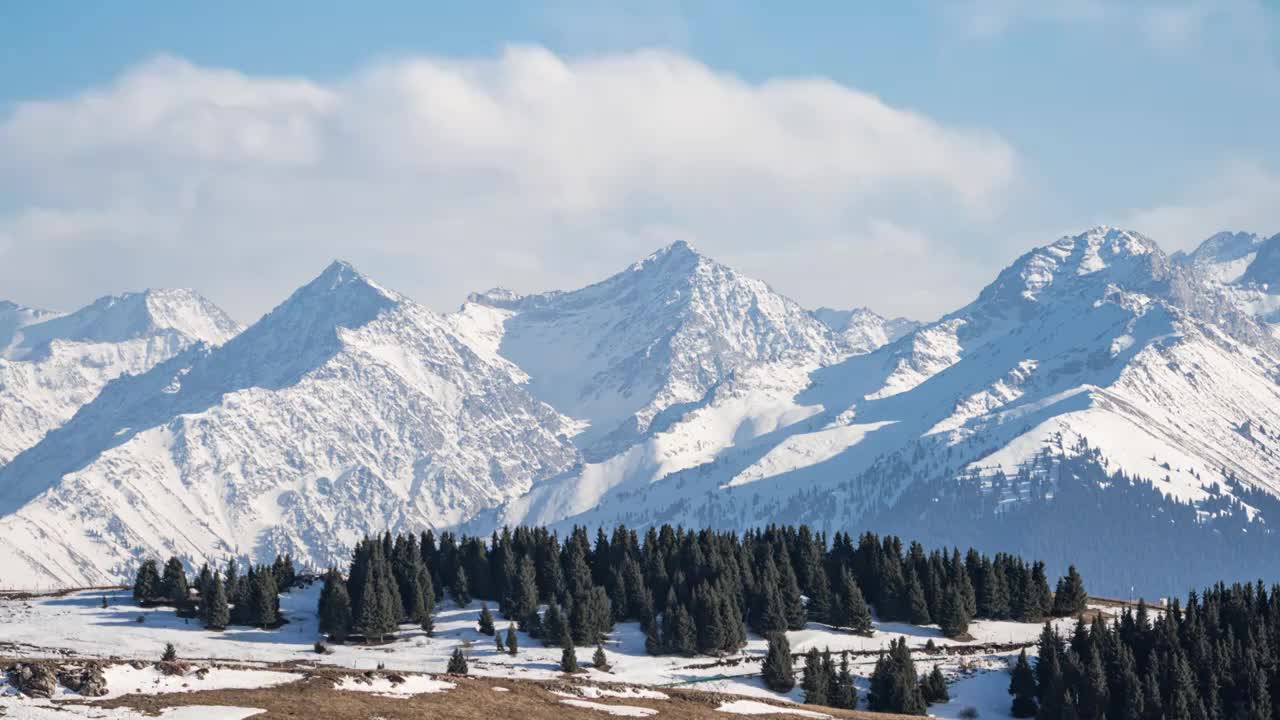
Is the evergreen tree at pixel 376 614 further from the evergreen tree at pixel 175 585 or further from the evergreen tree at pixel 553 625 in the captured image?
the evergreen tree at pixel 175 585

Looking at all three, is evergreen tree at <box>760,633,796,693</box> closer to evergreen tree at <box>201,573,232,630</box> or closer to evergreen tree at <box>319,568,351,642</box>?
evergreen tree at <box>319,568,351,642</box>

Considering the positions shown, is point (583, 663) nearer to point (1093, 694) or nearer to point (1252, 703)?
point (1093, 694)

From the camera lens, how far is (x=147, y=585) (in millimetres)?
189875

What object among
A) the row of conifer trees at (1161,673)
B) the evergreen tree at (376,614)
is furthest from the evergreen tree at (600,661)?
the row of conifer trees at (1161,673)

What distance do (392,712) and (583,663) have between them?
65166 millimetres

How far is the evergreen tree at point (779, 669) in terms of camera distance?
152625mm

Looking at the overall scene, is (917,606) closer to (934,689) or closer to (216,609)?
(934,689)

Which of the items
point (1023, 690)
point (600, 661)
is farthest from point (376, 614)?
point (1023, 690)

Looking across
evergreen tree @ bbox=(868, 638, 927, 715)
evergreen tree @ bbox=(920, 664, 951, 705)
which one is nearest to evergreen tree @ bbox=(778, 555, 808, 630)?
evergreen tree @ bbox=(920, 664, 951, 705)

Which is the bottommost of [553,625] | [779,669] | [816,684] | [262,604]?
[816,684]

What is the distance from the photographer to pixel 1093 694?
148 meters

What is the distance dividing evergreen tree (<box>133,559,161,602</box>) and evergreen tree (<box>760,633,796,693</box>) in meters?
80.6

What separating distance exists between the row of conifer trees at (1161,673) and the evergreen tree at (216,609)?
90049mm

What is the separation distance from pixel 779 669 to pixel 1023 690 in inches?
959
